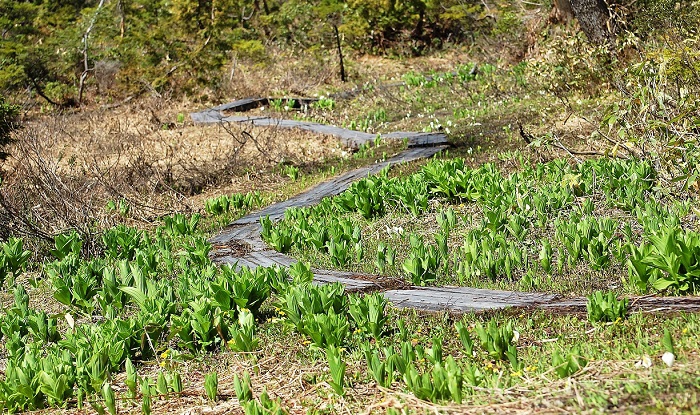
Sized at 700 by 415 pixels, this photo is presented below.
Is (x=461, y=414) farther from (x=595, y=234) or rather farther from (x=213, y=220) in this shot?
(x=213, y=220)

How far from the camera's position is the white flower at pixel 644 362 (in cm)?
331

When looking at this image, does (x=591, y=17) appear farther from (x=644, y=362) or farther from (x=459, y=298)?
(x=644, y=362)

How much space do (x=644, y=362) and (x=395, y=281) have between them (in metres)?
1.97

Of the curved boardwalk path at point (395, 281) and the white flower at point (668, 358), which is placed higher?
the white flower at point (668, 358)

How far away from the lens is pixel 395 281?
508cm

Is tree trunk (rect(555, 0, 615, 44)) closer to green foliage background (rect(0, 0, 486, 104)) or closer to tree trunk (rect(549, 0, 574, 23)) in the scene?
tree trunk (rect(549, 0, 574, 23))

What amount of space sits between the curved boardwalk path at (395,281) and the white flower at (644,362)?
28.7 inches

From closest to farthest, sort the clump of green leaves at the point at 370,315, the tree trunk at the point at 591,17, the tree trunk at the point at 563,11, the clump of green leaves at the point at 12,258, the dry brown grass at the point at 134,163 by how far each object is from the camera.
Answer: the clump of green leaves at the point at 370,315 → the clump of green leaves at the point at 12,258 → the dry brown grass at the point at 134,163 → the tree trunk at the point at 591,17 → the tree trunk at the point at 563,11

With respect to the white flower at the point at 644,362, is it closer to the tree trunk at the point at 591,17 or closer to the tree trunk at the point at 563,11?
the tree trunk at the point at 591,17

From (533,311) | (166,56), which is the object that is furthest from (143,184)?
(166,56)

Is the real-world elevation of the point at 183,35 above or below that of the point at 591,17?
below

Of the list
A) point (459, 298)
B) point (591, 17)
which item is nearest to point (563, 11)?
point (591, 17)

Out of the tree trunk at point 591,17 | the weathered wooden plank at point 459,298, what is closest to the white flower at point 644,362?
the weathered wooden plank at point 459,298

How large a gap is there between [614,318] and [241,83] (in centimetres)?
1441
